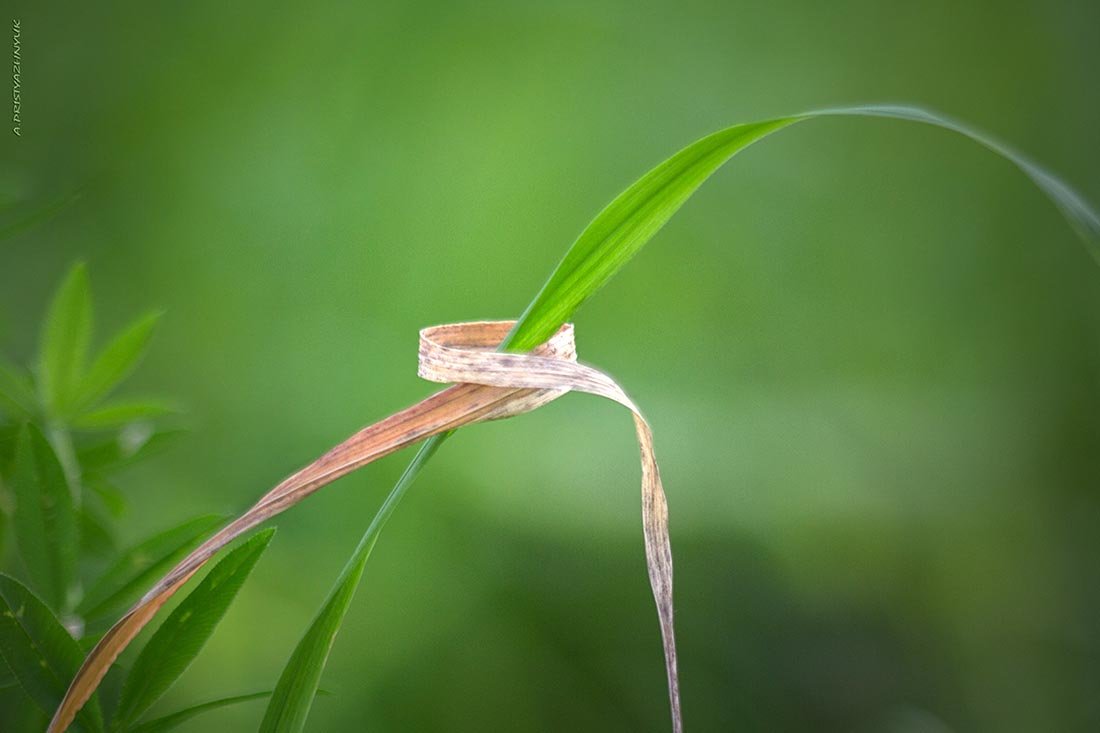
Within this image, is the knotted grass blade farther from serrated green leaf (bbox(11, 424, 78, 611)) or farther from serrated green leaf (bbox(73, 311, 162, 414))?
serrated green leaf (bbox(73, 311, 162, 414))

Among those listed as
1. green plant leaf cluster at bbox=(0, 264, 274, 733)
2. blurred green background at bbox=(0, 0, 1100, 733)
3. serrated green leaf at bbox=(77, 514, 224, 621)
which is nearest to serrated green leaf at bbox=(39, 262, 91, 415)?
green plant leaf cluster at bbox=(0, 264, 274, 733)

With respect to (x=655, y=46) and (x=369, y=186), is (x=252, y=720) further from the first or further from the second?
(x=655, y=46)

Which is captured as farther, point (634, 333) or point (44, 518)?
point (634, 333)

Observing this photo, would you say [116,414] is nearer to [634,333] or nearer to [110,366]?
[110,366]

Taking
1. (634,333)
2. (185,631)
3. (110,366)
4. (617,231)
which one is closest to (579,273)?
(617,231)

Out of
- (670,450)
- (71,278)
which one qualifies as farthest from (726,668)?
(71,278)

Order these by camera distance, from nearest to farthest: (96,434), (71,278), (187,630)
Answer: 1. (187,630)
2. (71,278)
3. (96,434)
